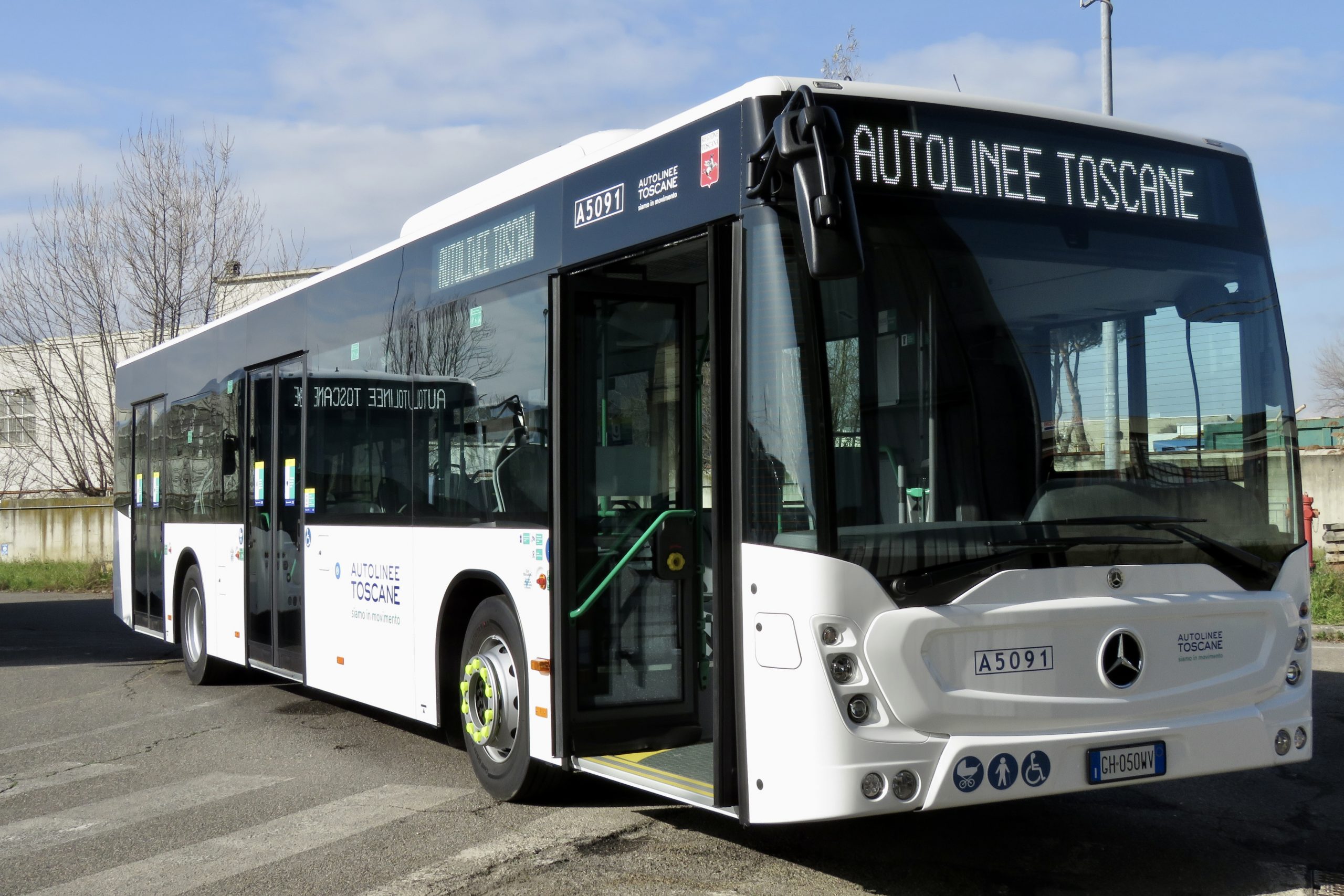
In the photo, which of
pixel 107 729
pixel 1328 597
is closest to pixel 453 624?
pixel 107 729

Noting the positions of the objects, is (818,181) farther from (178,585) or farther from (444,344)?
(178,585)

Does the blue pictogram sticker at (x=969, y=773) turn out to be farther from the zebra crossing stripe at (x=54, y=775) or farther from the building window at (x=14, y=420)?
the building window at (x=14, y=420)

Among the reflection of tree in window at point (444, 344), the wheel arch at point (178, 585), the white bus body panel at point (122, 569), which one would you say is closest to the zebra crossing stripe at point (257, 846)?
the reflection of tree in window at point (444, 344)

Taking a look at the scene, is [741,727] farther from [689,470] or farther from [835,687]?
[689,470]

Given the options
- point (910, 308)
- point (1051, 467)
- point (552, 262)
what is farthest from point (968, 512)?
point (552, 262)

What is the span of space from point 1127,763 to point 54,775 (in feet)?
20.4

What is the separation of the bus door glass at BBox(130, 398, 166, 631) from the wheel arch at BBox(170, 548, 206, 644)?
0.40 meters

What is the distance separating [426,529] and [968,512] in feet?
12.2

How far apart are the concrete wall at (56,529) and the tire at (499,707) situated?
24443 millimetres

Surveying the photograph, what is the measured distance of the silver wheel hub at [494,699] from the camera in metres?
7.05

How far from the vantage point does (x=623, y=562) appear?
6.57 meters

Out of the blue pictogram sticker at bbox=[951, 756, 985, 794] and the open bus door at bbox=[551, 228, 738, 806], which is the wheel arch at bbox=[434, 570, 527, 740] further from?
the blue pictogram sticker at bbox=[951, 756, 985, 794]

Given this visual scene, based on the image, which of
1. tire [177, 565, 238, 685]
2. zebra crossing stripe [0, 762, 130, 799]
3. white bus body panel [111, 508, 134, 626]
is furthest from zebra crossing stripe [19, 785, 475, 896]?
white bus body panel [111, 508, 134, 626]

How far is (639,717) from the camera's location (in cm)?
658
